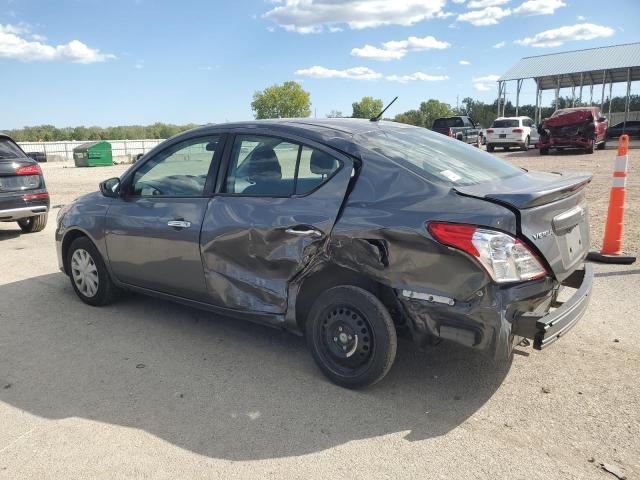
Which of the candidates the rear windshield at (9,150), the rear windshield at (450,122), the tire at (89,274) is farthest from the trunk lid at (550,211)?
the rear windshield at (450,122)

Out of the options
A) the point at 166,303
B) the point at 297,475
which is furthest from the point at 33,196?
the point at 297,475

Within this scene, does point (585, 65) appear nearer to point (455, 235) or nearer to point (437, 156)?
point (437, 156)

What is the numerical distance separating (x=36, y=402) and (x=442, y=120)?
1089 inches

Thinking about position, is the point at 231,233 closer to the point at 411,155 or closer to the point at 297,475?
the point at 411,155

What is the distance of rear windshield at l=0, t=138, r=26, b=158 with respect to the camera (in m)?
8.09

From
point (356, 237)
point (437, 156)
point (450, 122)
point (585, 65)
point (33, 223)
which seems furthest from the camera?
point (585, 65)

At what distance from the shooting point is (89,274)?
4.96m

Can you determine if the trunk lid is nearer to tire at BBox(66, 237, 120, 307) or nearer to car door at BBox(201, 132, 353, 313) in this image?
car door at BBox(201, 132, 353, 313)

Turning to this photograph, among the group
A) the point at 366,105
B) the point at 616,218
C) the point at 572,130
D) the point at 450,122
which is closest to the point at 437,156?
the point at 616,218

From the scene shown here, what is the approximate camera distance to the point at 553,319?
2920mm

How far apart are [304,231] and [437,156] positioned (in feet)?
3.41

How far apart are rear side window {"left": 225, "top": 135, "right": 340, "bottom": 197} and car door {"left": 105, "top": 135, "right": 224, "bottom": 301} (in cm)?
20

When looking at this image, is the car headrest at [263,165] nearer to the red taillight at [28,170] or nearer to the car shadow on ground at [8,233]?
the red taillight at [28,170]

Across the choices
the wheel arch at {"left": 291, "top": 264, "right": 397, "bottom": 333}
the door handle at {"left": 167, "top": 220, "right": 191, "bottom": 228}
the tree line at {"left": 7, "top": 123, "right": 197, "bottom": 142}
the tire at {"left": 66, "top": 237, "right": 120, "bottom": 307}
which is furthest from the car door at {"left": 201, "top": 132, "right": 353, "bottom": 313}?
the tree line at {"left": 7, "top": 123, "right": 197, "bottom": 142}
